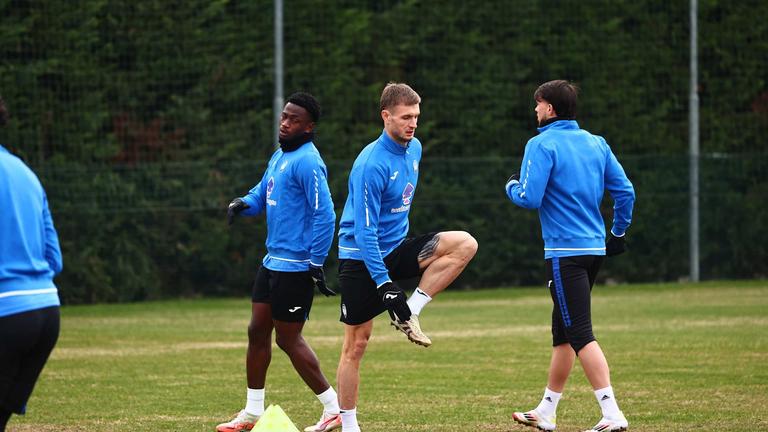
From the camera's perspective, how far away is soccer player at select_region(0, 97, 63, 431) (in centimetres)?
537

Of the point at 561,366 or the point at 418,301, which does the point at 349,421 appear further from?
the point at 561,366

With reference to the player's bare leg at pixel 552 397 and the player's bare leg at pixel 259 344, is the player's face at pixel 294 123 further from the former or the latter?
the player's bare leg at pixel 552 397

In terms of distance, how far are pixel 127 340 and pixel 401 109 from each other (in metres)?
8.09

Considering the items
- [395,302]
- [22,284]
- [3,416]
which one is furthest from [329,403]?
[22,284]

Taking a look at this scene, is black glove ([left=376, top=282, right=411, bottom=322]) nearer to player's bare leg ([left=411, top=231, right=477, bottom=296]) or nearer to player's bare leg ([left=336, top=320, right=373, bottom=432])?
player's bare leg ([left=411, top=231, right=477, bottom=296])

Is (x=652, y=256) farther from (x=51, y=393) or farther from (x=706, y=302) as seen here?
(x=51, y=393)

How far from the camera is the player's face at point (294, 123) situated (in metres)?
8.05

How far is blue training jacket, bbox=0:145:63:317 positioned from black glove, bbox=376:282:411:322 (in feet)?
6.93

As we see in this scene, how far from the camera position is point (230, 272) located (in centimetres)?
2062

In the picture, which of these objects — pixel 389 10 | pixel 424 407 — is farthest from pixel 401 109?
pixel 389 10

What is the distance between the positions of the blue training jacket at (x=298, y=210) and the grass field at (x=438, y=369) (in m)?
1.18

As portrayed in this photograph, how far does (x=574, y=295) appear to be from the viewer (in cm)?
738

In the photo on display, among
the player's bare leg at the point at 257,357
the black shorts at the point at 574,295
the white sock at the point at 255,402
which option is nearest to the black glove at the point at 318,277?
the player's bare leg at the point at 257,357

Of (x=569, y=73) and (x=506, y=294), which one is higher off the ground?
(x=569, y=73)
